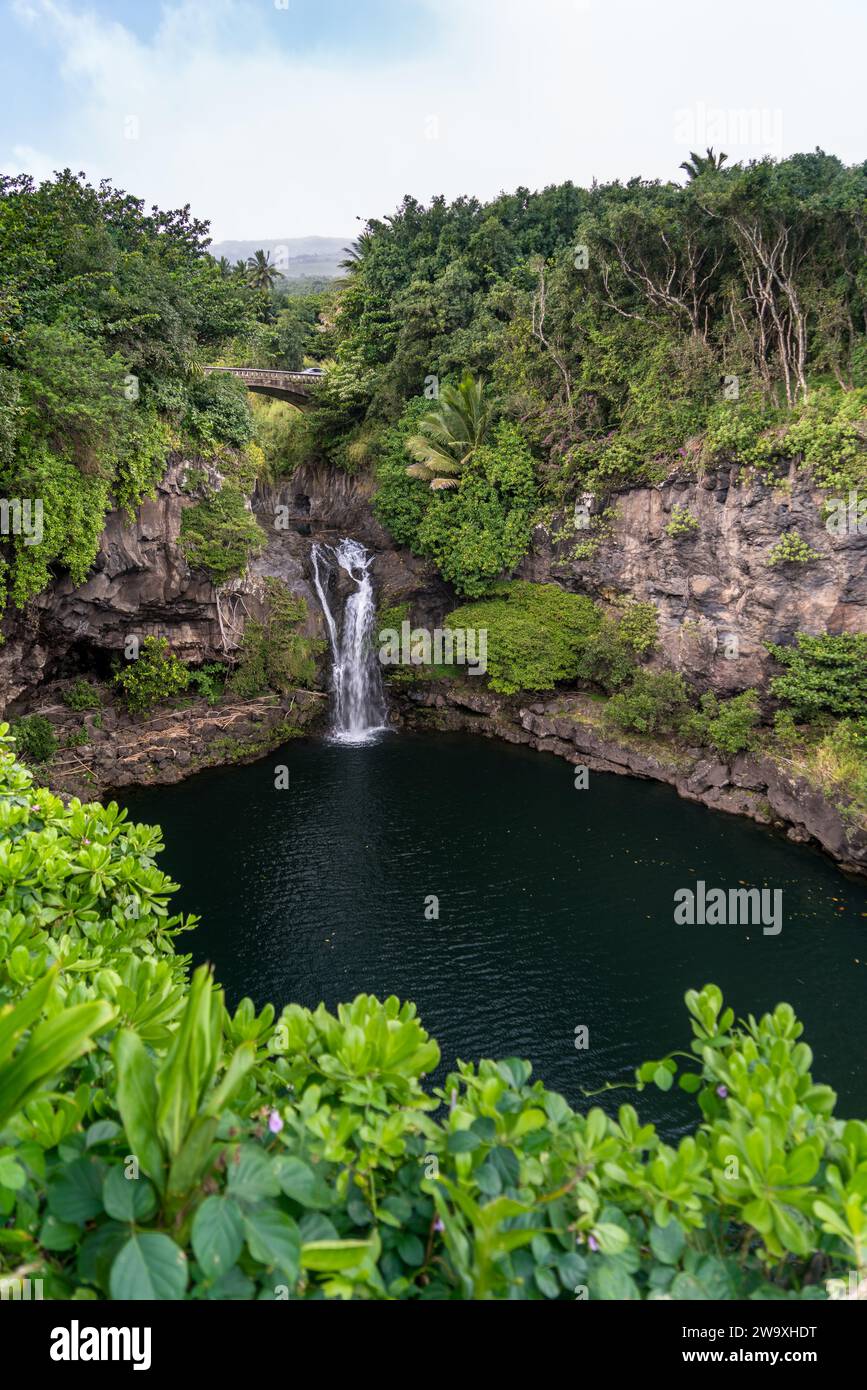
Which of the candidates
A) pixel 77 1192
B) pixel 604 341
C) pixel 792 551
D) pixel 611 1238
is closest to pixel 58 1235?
pixel 77 1192

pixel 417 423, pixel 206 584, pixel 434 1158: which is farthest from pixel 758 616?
pixel 434 1158

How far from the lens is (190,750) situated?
16859 mm

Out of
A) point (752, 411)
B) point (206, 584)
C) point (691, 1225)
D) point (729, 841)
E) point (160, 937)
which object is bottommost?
point (729, 841)

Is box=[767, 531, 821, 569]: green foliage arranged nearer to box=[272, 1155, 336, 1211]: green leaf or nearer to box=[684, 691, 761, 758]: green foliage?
box=[684, 691, 761, 758]: green foliage

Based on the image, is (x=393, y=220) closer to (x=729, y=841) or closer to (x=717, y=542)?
(x=717, y=542)

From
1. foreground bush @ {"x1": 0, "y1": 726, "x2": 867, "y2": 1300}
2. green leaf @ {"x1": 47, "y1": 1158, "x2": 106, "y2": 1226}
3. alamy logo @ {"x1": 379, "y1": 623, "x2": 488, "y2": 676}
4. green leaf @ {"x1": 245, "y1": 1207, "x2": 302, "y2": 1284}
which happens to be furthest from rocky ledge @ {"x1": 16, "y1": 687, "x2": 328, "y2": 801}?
green leaf @ {"x1": 245, "y1": 1207, "x2": 302, "y2": 1284}

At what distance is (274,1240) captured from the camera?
1.55 metres

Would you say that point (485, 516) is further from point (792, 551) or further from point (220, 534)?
point (792, 551)

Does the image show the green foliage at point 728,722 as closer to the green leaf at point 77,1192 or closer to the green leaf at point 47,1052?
the green leaf at point 77,1192

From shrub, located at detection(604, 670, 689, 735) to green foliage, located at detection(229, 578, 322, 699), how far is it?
887cm

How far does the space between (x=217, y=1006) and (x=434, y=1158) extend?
82 centimetres

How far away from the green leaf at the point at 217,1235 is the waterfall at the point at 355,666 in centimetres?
1810

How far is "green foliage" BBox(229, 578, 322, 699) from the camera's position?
1895cm

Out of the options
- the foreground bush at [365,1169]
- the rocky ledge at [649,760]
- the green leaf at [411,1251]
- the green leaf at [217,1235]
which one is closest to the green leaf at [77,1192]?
the foreground bush at [365,1169]
